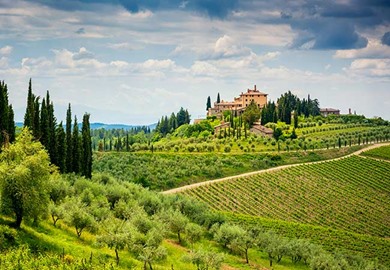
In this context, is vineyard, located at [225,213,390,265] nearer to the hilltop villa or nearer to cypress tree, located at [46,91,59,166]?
cypress tree, located at [46,91,59,166]

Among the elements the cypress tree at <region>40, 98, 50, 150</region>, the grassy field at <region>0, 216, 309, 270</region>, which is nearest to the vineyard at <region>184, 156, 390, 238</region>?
the cypress tree at <region>40, 98, 50, 150</region>

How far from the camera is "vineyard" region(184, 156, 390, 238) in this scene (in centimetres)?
8131

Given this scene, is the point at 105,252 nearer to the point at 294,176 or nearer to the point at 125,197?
the point at 125,197

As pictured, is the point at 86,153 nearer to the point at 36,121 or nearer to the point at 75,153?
the point at 75,153

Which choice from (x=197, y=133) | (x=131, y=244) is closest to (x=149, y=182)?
(x=131, y=244)

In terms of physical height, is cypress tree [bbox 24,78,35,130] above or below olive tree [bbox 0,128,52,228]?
above

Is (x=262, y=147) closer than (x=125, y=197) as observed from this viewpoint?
No

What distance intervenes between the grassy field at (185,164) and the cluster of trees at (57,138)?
21560 mm

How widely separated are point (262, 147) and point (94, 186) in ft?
249

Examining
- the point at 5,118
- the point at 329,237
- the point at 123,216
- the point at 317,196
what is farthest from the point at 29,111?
the point at 317,196

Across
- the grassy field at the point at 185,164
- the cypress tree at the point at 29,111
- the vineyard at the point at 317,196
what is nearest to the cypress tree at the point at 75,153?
the cypress tree at the point at 29,111

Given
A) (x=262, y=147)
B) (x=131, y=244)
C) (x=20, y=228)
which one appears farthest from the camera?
(x=262, y=147)

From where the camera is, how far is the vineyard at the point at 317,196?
267ft

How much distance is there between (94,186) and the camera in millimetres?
58938
